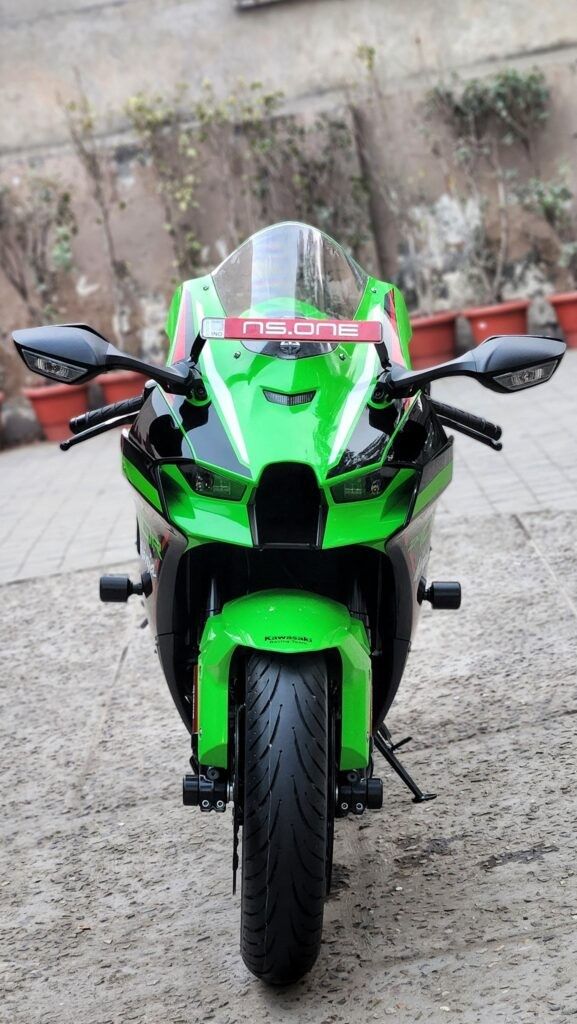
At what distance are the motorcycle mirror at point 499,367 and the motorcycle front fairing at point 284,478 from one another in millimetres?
69

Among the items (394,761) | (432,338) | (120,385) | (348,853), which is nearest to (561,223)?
(432,338)

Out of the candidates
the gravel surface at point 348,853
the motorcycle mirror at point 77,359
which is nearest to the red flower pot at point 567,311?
the gravel surface at point 348,853

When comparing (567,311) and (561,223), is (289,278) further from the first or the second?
(561,223)

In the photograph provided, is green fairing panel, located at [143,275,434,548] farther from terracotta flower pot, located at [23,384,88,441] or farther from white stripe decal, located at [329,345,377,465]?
terracotta flower pot, located at [23,384,88,441]

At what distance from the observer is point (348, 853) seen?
3.16 meters

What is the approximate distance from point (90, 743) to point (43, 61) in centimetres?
863

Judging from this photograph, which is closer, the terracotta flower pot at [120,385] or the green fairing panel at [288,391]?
the green fairing panel at [288,391]

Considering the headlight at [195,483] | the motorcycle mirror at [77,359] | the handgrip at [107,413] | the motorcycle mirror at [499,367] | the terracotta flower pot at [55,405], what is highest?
the motorcycle mirror at [77,359]

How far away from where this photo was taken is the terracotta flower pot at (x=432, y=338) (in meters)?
10.9

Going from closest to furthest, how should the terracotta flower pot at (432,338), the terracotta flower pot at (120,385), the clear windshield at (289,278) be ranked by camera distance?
the clear windshield at (289,278) < the terracotta flower pot at (120,385) < the terracotta flower pot at (432,338)

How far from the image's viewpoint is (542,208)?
11.0 m

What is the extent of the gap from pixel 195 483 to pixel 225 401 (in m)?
0.19

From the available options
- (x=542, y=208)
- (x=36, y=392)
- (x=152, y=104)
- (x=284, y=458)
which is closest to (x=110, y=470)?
(x=36, y=392)

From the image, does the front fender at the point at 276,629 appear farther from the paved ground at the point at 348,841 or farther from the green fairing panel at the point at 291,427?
the paved ground at the point at 348,841
